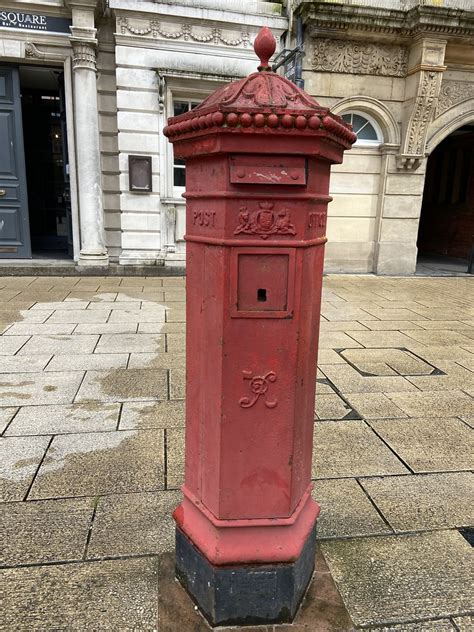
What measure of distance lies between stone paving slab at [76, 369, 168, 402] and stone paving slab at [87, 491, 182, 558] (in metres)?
1.41

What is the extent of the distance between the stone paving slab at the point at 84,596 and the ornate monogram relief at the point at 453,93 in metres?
10.9

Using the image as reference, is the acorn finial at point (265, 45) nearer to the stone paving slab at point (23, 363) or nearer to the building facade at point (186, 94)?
the stone paving slab at point (23, 363)

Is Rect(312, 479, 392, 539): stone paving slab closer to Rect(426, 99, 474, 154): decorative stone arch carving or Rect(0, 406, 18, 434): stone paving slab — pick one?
Rect(0, 406, 18, 434): stone paving slab

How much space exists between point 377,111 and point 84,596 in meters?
10.4

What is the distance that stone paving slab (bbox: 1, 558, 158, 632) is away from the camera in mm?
1990

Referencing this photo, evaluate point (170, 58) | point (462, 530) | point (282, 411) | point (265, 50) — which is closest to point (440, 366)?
point (462, 530)

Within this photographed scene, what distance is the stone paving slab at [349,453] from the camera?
3.13 meters

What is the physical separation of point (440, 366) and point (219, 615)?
12.8 ft

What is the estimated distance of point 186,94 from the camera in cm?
970

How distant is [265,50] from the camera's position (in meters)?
Answer: 1.85

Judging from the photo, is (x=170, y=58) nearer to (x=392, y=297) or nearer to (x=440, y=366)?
(x=392, y=297)

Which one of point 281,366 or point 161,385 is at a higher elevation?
point 281,366

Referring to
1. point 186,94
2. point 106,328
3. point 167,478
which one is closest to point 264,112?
Result: point 167,478

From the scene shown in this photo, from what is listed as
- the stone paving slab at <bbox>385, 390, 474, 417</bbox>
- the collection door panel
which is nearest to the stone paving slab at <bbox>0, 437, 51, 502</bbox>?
the stone paving slab at <bbox>385, 390, 474, 417</bbox>
